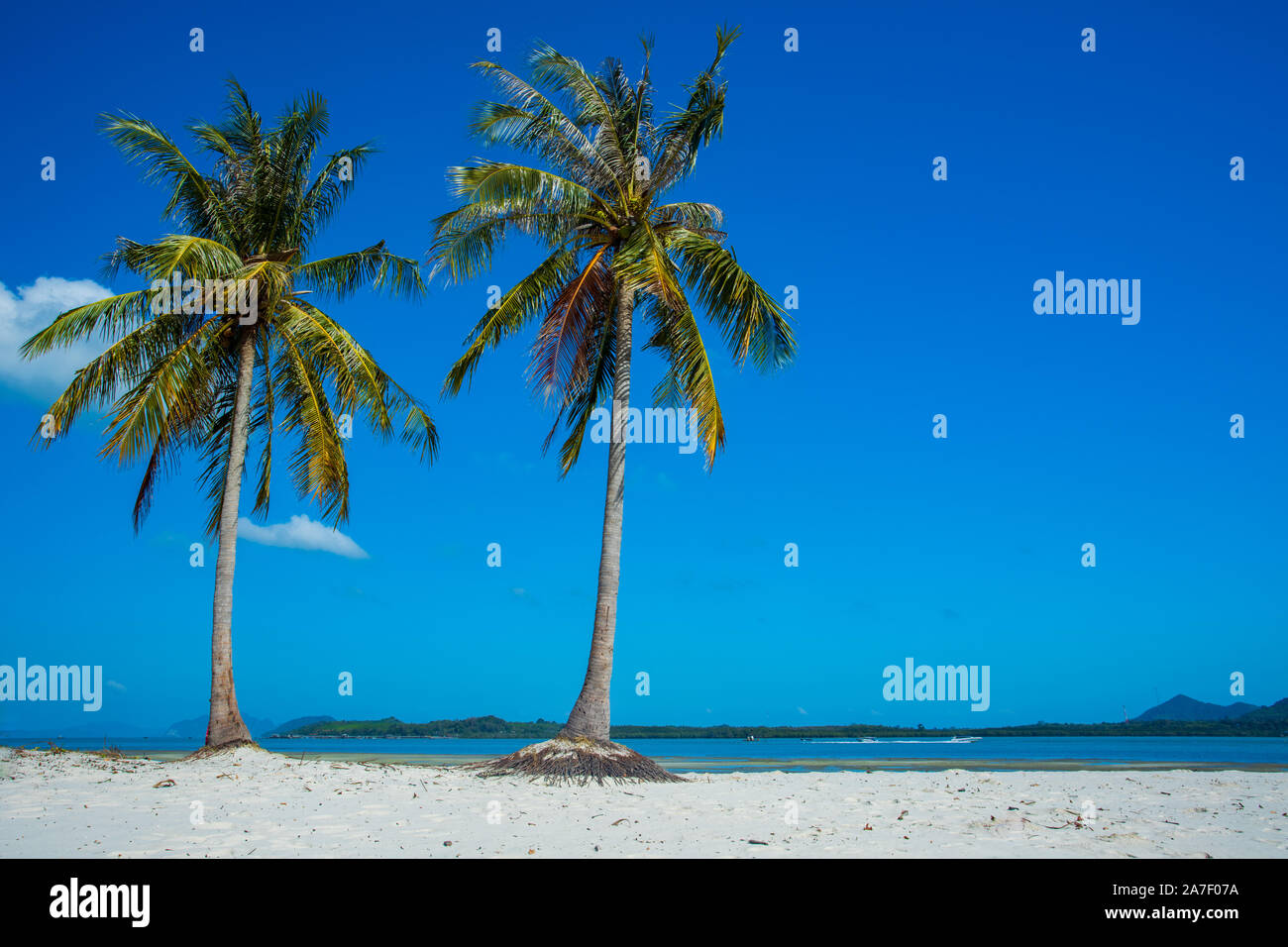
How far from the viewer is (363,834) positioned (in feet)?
24.8

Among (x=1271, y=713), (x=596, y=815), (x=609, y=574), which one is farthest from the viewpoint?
(x=1271, y=713)

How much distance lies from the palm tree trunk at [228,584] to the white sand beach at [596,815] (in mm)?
1796

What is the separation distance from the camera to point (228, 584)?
1543 cm

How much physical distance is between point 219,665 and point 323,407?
508 cm

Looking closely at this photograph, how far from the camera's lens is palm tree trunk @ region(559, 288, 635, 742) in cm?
1391

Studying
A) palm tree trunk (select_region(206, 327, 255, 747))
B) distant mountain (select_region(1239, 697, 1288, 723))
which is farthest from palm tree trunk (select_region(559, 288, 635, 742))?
distant mountain (select_region(1239, 697, 1288, 723))

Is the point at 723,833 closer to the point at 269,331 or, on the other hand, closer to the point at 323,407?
the point at 323,407

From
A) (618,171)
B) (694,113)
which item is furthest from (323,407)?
(694,113)

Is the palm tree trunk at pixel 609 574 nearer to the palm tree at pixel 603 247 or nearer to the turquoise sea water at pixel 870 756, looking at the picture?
the palm tree at pixel 603 247

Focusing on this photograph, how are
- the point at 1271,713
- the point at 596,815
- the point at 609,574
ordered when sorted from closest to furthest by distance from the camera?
the point at 596,815 < the point at 609,574 < the point at 1271,713

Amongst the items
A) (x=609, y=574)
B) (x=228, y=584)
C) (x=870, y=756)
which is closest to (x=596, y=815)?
(x=609, y=574)

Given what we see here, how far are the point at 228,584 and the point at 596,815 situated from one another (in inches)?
368

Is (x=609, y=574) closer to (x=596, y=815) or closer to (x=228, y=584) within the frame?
(x=596, y=815)
